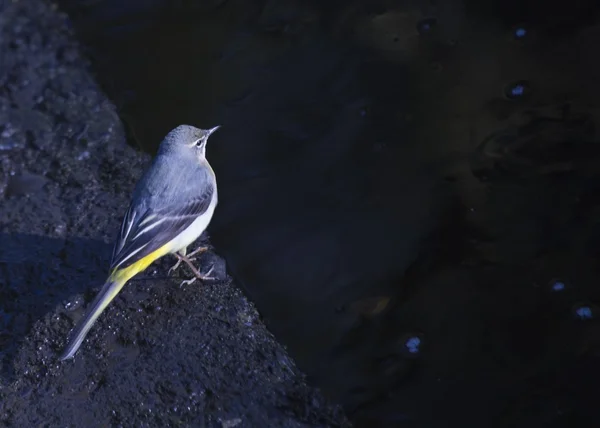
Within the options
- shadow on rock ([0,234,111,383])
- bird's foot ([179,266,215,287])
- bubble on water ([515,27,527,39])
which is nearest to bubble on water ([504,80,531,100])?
bubble on water ([515,27,527,39])

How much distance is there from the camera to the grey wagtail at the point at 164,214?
4.96 metres

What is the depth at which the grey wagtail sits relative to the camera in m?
4.96

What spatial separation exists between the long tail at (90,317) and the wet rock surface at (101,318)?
216mm

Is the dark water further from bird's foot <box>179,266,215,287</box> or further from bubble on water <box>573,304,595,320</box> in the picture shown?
bird's foot <box>179,266,215,287</box>

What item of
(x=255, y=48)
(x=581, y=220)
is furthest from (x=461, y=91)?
(x=255, y=48)

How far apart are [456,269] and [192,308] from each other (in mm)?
1827

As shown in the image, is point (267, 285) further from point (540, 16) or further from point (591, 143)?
point (540, 16)

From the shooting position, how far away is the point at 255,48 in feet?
23.6

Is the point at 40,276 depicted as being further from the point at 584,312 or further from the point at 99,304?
the point at 584,312

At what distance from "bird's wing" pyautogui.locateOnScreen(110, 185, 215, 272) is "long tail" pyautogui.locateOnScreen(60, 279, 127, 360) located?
121 millimetres

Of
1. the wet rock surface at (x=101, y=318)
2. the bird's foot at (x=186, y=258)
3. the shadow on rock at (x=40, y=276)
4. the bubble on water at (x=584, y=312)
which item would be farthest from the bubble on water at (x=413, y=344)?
the shadow on rock at (x=40, y=276)

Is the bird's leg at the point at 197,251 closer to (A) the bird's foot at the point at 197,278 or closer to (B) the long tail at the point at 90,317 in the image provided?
(A) the bird's foot at the point at 197,278

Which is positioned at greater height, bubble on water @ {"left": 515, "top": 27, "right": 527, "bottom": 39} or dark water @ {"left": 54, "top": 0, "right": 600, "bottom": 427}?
bubble on water @ {"left": 515, "top": 27, "right": 527, "bottom": 39}

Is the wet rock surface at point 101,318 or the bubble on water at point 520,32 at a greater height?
the bubble on water at point 520,32
